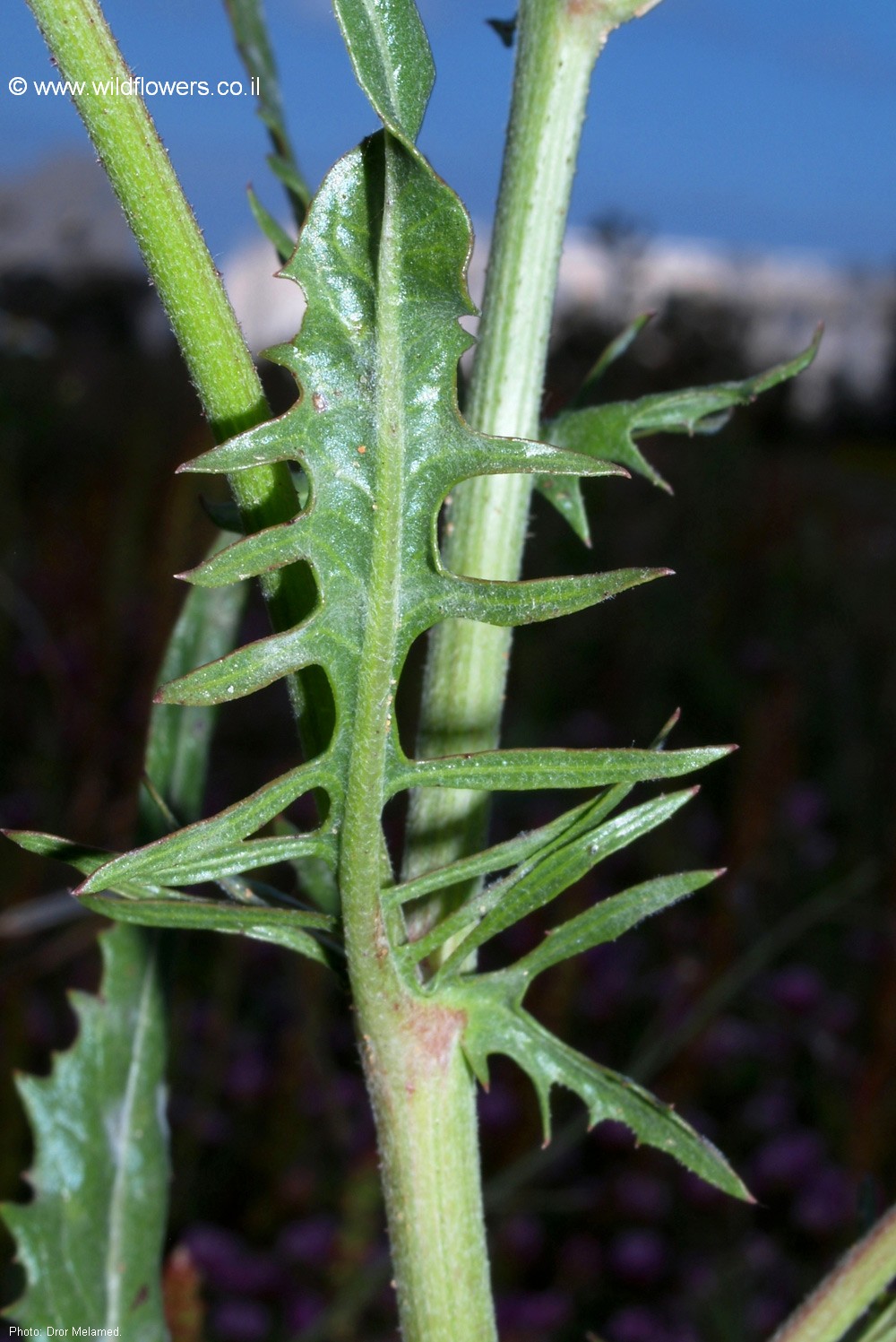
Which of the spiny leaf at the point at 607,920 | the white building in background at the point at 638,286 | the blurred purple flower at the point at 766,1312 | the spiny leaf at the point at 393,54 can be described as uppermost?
the white building in background at the point at 638,286

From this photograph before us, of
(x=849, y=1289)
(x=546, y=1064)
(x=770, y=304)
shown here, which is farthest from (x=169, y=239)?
(x=770, y=304)

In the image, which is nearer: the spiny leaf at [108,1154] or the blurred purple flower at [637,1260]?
the spiny leaf at [108,1154]

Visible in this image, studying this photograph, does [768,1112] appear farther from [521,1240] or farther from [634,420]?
[634,420]

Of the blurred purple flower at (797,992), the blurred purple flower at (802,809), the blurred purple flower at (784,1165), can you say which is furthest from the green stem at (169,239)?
the blurred purple flower at (802,809)

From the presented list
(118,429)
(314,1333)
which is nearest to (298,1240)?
(314,1333)

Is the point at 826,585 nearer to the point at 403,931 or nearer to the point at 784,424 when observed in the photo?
the point at 403,931

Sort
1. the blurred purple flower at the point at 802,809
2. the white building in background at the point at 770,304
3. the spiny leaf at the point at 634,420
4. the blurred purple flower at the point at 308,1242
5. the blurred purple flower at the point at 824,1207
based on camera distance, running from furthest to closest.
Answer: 1. the white building in background at the point at 770,304
2. the blurred purple flower at the point at 802,809
3. the blurred purple flower at the point at 824,1207
4. the blurred purple flower at the point at 308,1242
5. the spiny leaf at the point at 634,420

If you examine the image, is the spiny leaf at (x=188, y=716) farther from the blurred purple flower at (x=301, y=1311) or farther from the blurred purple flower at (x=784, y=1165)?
the blurred purple flower at (x=784, y=1165)

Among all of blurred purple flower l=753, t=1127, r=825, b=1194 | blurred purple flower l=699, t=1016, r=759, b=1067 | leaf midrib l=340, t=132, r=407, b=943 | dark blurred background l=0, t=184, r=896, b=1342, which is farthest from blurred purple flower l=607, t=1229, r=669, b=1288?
leaf midrib l=340, t=132, r=407, b=943
